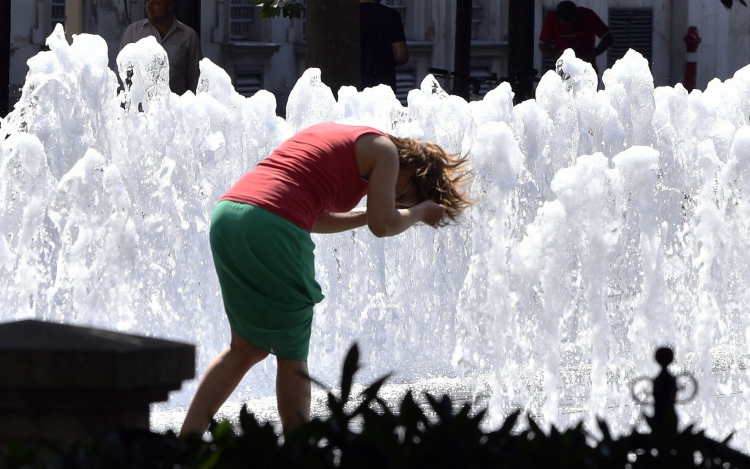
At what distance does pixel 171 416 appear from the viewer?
4992 mm

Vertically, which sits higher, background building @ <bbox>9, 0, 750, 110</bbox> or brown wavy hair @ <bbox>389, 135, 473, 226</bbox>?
background building @ <bbox>9, 0, 750, 110</bbox>

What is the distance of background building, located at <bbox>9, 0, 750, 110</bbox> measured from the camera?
1986 cm

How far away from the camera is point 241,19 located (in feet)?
73.8

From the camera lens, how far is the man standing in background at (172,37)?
9.04 m

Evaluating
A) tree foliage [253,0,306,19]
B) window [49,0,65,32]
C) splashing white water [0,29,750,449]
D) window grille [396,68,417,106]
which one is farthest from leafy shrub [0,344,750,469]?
window grille [396,68,417,106]

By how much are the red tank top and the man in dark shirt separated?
263 inches

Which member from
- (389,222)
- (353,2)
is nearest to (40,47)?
(353,2)

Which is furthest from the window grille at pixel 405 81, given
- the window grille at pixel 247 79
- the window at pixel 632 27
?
the window at pixel 632 27

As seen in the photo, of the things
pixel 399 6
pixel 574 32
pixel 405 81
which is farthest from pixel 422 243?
pixel 399 6

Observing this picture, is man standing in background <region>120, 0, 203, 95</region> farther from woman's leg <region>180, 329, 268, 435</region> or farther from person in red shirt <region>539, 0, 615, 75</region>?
woman's leg <region>180, 329, 268, 435</region>

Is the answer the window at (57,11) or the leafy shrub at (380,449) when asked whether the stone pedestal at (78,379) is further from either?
the window at (57,11)

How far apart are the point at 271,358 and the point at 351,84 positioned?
2853 mm

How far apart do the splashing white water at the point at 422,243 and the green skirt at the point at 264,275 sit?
1862 millimetres

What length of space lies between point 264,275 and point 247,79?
1875cm
